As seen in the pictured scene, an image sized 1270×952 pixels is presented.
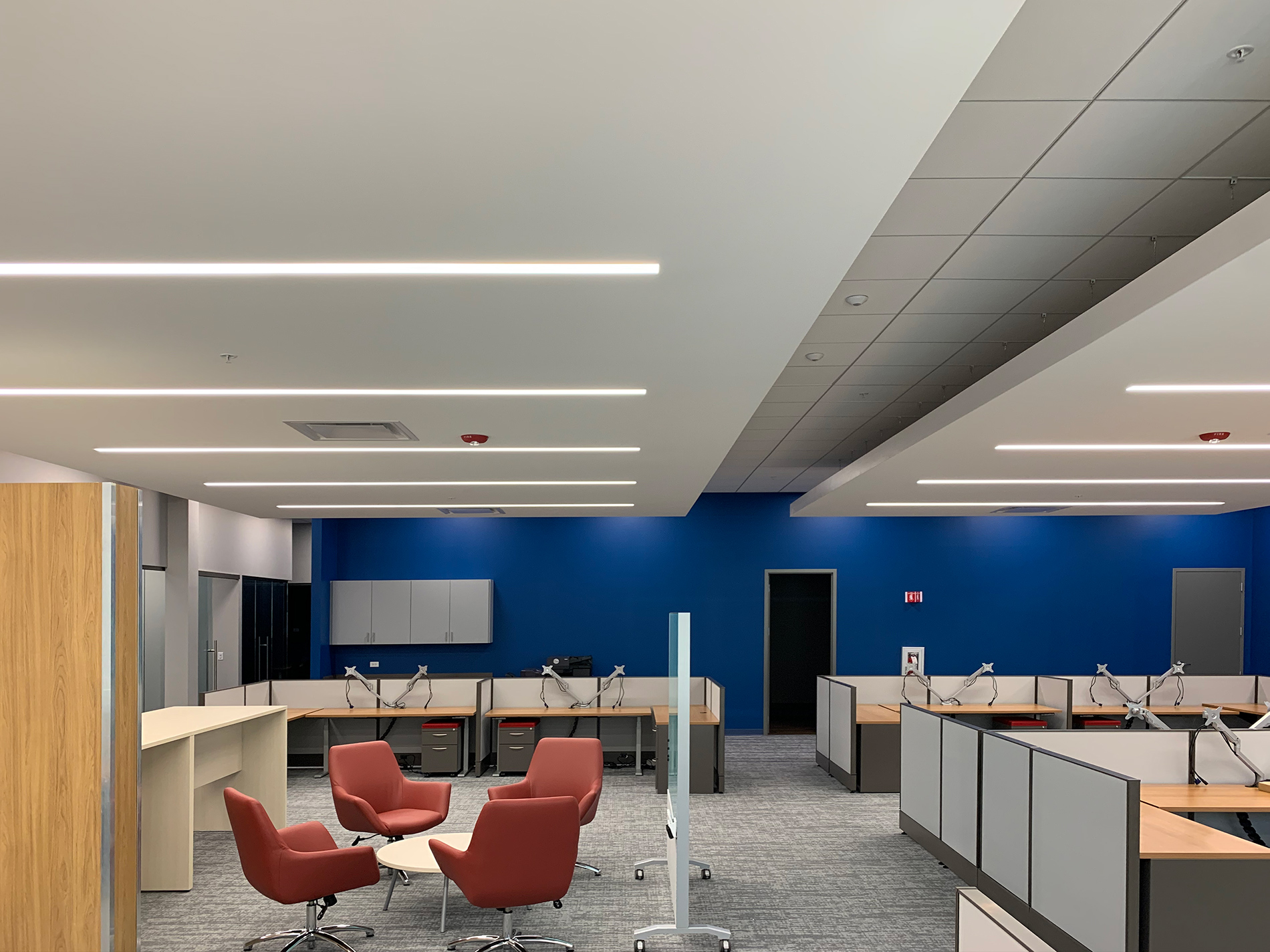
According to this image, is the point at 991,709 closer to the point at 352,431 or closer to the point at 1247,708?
the point at 1247,708

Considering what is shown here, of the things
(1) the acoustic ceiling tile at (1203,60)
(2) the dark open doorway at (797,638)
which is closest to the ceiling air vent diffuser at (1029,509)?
(2) the dark open doorway at (797,638)

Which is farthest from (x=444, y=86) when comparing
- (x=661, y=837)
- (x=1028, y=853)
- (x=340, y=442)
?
(x=661, y=837)

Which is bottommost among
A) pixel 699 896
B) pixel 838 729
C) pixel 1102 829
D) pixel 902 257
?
pixel 699 896

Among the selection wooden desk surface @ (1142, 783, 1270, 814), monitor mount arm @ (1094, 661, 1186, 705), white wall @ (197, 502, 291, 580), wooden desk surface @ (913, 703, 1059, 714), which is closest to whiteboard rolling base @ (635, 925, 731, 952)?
wooden desk surface @ (1142, 783, 1270, 814)

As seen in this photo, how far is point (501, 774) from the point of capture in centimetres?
904

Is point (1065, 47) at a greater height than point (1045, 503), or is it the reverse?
point (1065, 47)

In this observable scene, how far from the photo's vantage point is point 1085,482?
317 inches

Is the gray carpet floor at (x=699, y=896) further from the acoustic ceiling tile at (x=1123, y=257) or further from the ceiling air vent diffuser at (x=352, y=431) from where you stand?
the acoustic ceiling tile at (x=1123, y=257)

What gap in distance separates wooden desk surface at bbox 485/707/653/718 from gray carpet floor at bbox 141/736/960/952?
1345 mm

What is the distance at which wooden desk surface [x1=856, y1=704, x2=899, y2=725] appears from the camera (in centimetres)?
840

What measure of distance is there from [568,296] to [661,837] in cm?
485

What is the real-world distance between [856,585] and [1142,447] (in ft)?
21.9

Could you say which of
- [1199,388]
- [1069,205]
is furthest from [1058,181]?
[1199,388]

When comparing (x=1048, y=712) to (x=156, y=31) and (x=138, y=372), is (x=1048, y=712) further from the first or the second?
(x=156, y=31)
